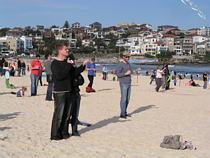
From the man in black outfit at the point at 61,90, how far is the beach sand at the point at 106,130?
0.88 ft

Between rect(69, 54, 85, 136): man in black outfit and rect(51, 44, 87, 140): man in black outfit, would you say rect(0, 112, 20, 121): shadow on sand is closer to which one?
rect(69, 54, 85, 136): man in black outfit

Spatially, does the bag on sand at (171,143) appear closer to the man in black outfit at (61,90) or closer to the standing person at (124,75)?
the man in black outfit at (61,90)

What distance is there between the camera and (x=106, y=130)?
9.38 meters

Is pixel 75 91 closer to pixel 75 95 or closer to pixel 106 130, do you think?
pixel 75 95

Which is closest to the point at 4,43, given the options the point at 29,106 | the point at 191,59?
the point at 191,59

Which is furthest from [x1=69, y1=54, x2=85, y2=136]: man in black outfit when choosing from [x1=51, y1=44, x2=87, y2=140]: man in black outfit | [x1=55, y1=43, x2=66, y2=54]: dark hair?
[x1=55, y1=43, x2=66, y2=54]: dark hair

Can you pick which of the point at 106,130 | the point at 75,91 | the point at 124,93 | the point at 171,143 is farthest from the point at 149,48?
the point at 171,143

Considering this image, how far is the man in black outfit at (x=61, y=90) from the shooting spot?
25.1ft

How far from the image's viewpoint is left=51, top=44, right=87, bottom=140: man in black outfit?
25.1 ft

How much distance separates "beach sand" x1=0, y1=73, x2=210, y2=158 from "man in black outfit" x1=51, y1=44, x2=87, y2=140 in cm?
27

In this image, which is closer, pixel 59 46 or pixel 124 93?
pixel 59 46

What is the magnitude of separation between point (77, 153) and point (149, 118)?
15.7 feet

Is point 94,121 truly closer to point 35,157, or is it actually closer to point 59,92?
point 59,92

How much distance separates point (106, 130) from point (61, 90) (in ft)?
6.53
